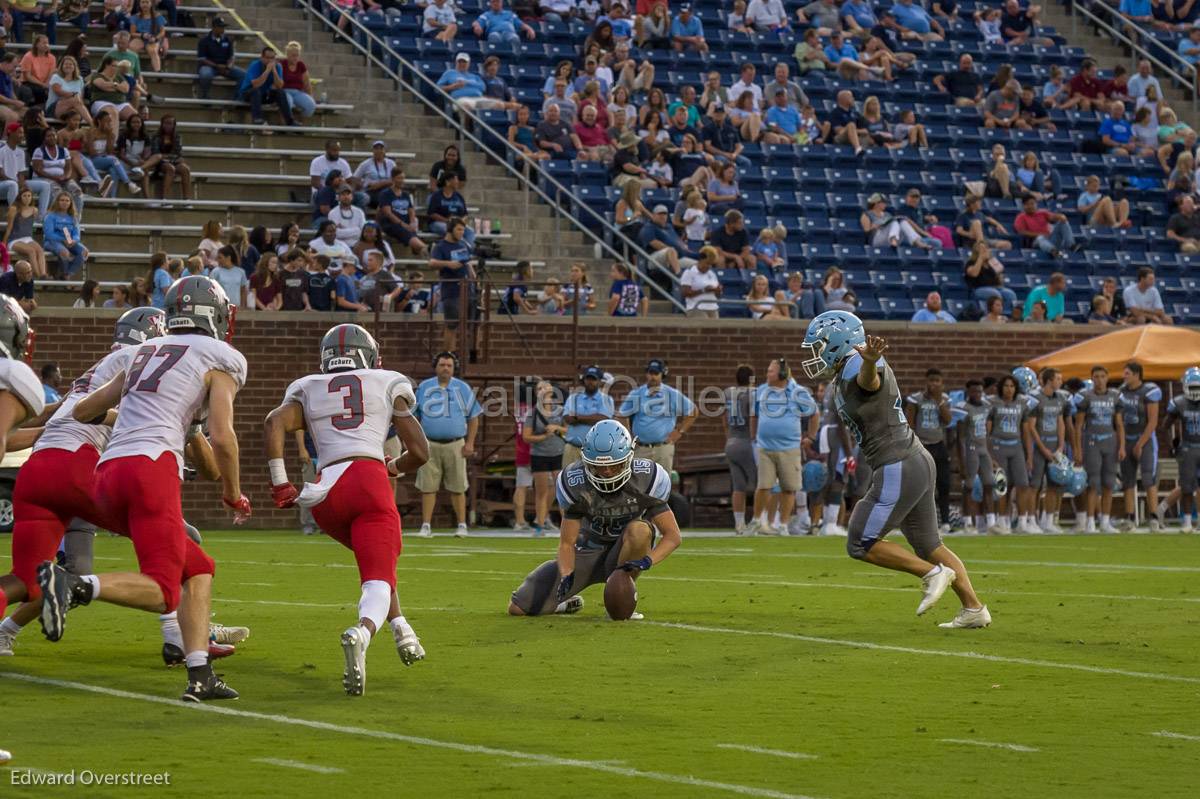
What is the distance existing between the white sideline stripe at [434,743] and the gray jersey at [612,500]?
3.82m

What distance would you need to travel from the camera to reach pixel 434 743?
285 inches

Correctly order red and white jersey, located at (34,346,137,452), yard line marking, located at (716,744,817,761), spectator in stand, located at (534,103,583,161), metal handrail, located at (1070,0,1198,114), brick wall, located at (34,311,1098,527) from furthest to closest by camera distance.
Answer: metal handrail, located at (1070,0,1198,114)
spectator in stand, located at (534,103,583,161)
brick wall, located at (34,311,1098,527)
red and white jersey, located at (34,346,137,452)
yard line marking, located at (716,744,817,761)

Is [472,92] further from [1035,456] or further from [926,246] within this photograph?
[1035,456]

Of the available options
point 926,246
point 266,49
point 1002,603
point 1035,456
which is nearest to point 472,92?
point 266,49

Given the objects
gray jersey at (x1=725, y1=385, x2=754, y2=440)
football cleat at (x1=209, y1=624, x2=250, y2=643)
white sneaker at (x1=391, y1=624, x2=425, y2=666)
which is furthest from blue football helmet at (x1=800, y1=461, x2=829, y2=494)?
white sneaker at (x1=391, y1=624, x2=425, y2=666)

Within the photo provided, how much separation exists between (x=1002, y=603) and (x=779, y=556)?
4882 millimetres

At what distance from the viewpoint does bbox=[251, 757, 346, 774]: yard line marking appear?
6602mm

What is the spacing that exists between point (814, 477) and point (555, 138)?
7596 millimetres

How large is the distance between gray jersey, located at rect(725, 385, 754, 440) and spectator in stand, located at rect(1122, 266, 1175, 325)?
24.7ft

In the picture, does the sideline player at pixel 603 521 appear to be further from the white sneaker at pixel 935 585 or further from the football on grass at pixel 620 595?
the white sneaker at pixel 935 585

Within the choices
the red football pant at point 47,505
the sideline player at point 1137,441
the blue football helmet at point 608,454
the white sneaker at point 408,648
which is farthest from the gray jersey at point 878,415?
the sideline player at point 1137,441

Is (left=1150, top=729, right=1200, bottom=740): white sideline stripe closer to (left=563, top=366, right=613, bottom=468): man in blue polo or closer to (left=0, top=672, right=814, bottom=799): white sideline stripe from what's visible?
(left=0, top=672, right=814, bottom=799): white sideline stripe

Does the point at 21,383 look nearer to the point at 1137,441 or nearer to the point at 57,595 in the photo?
the point at 57,595

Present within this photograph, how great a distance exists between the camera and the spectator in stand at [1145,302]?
26359 millimetres
